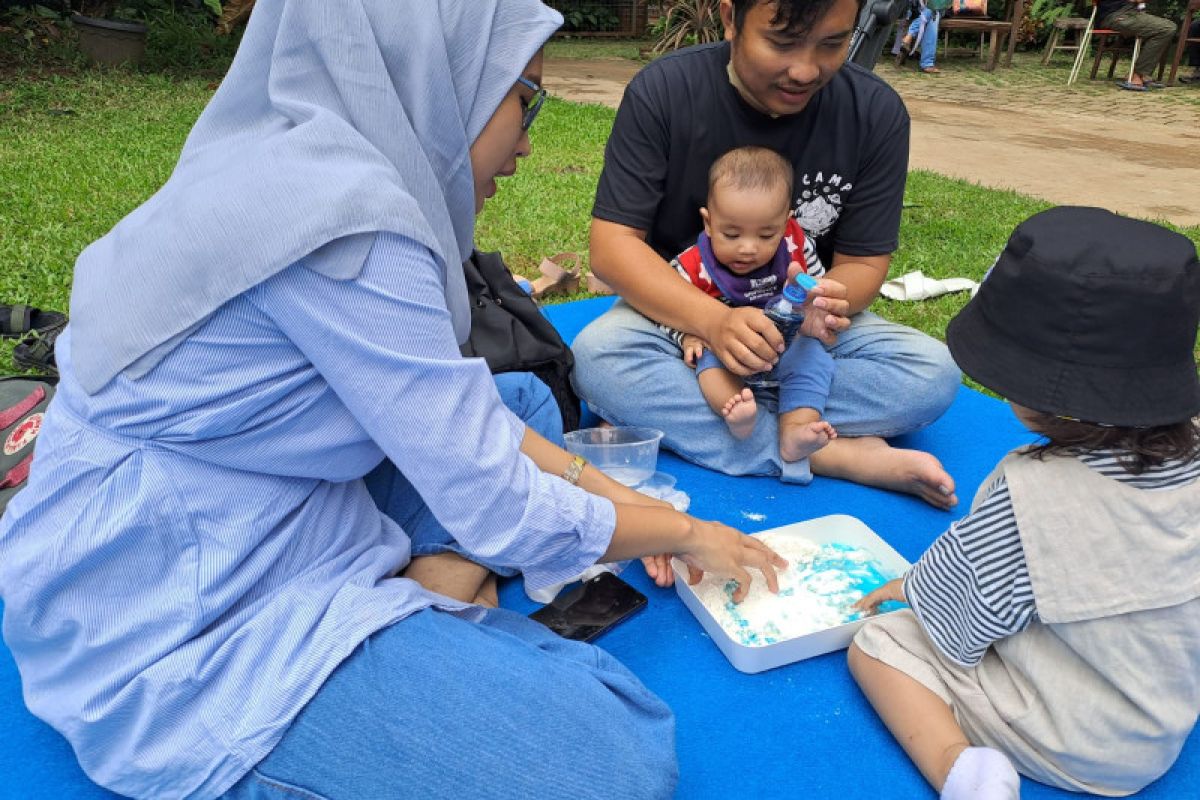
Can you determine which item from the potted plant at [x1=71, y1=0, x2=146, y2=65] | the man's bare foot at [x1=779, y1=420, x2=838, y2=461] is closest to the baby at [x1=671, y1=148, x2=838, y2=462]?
the man's bare foot at [x1=779, y1=420, x2=838, y2=461]

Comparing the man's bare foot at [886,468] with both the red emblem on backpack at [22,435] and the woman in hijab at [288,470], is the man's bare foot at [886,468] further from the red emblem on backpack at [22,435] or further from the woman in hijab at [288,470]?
the red emblem on backpack at [22,435]

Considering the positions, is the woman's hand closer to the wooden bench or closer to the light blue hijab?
the light blue hijab

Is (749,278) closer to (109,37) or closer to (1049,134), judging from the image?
(1049,134)

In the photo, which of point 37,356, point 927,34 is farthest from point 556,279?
point 927,34

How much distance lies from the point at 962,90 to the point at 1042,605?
1208cm

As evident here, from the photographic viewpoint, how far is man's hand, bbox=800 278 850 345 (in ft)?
7.56

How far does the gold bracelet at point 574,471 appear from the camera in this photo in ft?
5.86

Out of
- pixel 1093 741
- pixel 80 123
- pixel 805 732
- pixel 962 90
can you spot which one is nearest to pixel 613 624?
pixel 805 732

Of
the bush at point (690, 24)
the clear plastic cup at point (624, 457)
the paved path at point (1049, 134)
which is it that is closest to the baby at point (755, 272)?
the clear plastic cup at point (624, 457)

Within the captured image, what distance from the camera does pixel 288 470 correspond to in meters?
1.37

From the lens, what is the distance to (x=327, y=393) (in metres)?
1.35

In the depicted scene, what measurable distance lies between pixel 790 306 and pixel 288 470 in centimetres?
140

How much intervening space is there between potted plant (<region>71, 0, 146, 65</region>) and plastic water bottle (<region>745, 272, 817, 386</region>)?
8866 mm

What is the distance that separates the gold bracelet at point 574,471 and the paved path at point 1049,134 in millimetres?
5499
